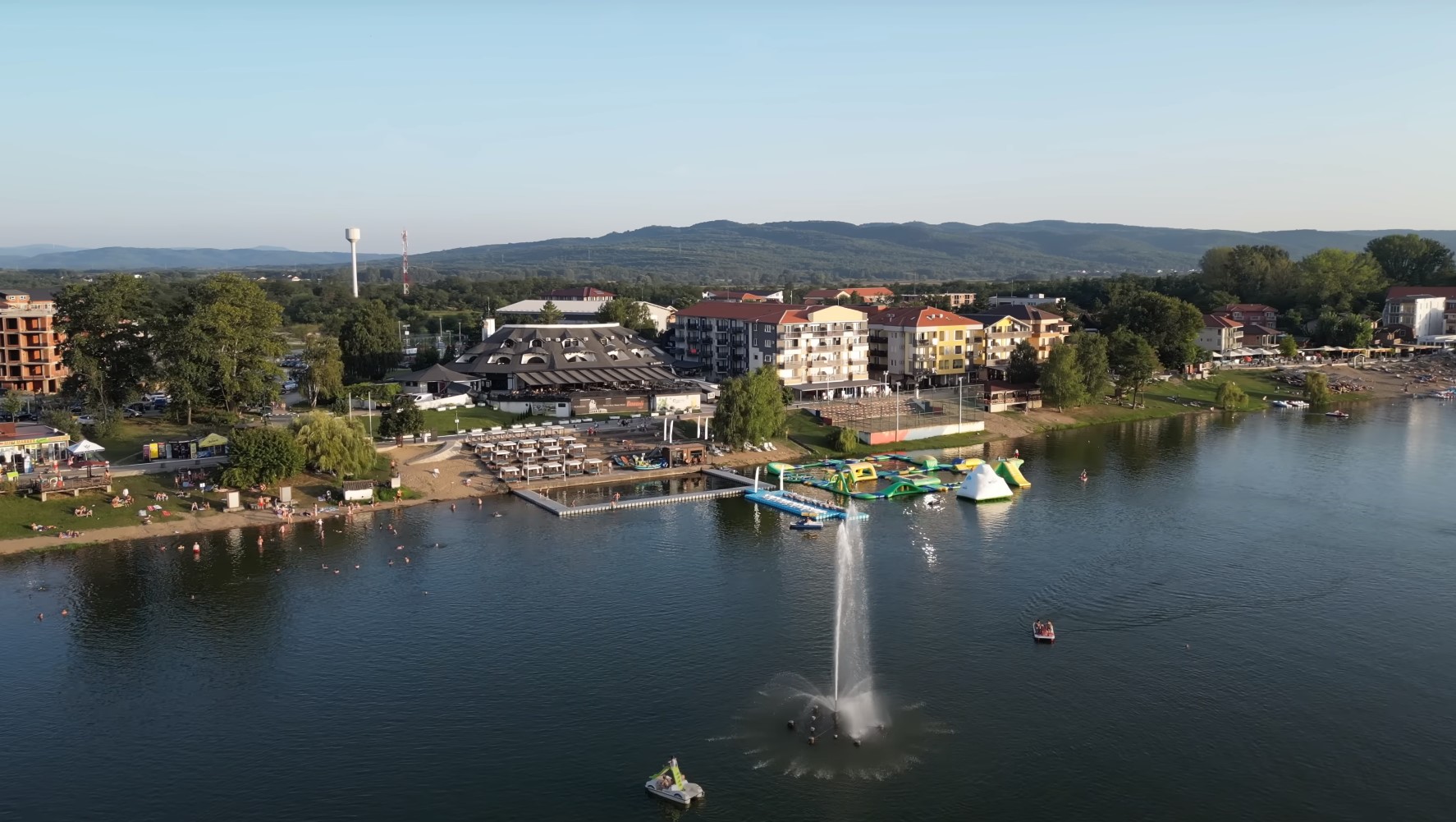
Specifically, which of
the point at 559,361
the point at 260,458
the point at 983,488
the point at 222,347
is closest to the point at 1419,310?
the point at 983,488

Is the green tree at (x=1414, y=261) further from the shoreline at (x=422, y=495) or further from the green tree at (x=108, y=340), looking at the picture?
the green tree at (x=108, y=340)

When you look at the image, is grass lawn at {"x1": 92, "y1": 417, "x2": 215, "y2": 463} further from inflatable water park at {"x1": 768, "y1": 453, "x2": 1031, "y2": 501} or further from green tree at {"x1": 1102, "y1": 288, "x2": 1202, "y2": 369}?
green tree at {"x1": 1102, "y1": 288, "x2": 1202, "y2": 369}

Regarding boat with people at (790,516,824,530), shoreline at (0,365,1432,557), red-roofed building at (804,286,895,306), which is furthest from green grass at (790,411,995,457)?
red-roofed building at (804,286,895,306)

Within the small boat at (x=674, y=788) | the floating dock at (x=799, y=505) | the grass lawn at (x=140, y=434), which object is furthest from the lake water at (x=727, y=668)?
the grass lawn at (x=140, y=434)

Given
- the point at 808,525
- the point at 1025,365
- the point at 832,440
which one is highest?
the point at 1025,365

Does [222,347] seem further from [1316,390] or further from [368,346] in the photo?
[1316,390]
